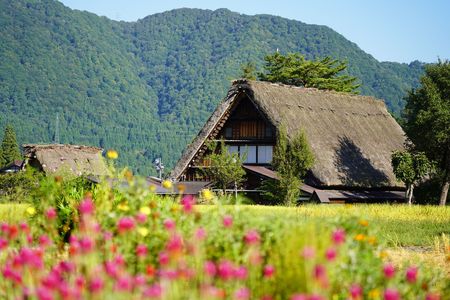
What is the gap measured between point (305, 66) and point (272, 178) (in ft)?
86.6

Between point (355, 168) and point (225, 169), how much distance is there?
238 inches

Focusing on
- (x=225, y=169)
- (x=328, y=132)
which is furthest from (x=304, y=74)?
(x=225, y=169)

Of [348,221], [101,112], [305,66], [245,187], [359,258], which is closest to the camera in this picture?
[359,258]

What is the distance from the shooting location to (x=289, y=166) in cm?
3612

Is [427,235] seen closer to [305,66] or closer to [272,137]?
[272,137]

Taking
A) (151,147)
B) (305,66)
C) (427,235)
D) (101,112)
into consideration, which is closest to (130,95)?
(101,112)

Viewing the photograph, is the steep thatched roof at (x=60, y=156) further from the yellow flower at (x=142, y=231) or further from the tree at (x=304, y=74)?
the yellow flower at (x=142, y=231)

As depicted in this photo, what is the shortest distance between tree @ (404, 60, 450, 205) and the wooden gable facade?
268 inches

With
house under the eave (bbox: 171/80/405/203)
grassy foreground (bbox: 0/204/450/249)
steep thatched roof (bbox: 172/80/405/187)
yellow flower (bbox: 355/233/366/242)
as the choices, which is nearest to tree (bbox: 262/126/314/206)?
house under the eave (bbox: 171/80/405/203)

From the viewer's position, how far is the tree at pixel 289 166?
3591 centimetres

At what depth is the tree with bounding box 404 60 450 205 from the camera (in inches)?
1442

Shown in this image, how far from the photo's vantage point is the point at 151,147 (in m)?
165

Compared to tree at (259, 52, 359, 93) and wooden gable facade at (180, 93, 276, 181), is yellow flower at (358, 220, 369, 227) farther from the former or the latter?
tree at (259, 52, 359, 93)

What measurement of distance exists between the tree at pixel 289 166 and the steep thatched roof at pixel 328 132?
1447 mm
